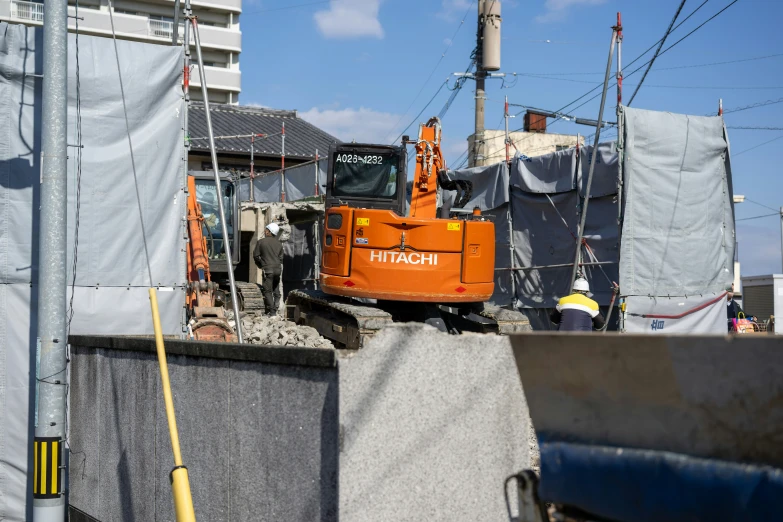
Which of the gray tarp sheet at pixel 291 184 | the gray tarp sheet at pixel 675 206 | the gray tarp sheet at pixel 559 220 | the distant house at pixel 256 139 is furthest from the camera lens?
the distant house at pixel 256 139

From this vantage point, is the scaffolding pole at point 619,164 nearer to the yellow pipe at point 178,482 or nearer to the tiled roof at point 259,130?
the yellow pipe at point 178,482

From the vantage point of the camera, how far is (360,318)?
40.2 ft

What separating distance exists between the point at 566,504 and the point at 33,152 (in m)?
7.07

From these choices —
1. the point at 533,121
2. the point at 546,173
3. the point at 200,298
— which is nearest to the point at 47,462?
the point at 200,298

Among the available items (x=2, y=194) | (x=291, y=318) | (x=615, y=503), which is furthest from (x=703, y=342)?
(x=291, y=318)

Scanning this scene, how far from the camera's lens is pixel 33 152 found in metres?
8.42

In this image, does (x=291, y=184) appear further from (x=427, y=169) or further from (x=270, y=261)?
(x=427, y=169)

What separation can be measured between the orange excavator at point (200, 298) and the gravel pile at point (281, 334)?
1.41 feet

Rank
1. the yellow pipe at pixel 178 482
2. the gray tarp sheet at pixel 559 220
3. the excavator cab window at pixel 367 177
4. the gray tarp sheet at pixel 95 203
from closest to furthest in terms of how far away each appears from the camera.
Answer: the yellow pipe at pixel 178 482 → the gray tarp sheet at pixel 95 203 → the excavator cab window at pixel 367 177 → the gray tarp sheet at pixel 559 220

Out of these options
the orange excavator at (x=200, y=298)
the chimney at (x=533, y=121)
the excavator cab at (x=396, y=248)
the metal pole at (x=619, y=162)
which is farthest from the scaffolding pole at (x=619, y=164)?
the chimney at (x=533, y=121)

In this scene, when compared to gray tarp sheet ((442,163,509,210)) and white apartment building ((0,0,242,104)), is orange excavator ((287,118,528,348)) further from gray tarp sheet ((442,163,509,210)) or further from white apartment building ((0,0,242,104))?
white apartment building ((0,0,242,104))

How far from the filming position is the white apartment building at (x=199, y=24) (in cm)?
5453

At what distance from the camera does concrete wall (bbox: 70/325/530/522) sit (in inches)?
165

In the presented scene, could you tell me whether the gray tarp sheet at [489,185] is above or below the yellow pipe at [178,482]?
above
